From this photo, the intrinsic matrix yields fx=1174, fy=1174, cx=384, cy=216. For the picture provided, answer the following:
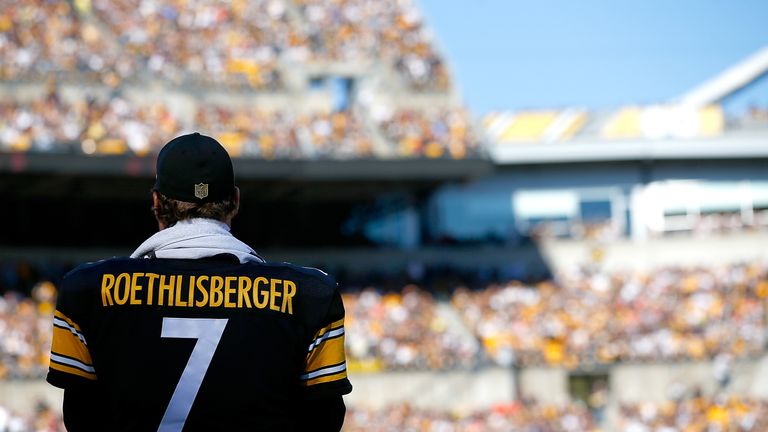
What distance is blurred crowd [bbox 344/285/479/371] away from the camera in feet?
72.4

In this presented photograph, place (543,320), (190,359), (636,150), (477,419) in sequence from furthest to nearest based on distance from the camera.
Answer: (636,150) < (543,320) < (477,419) < (190,359)

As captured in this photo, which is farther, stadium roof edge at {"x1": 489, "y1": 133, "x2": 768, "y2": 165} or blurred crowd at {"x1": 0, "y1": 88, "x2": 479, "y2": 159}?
stadium roof edge at {"x1": 489, "y1": 133, "x2": 768, "y2": 165}

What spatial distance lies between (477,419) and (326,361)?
60.4 feet

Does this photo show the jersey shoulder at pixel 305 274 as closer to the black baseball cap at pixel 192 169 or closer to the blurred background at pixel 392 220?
the black baseball cap at pixel 192 169

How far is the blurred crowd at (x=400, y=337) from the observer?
72.4ft

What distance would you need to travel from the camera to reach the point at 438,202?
29969 mm

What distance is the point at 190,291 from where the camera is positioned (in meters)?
2.49

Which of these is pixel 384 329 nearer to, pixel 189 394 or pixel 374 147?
pixel 374 147

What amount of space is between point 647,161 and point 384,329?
464 inches

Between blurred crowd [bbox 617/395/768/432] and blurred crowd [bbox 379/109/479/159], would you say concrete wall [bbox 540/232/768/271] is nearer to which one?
blurred crowd [bbox 379/109/479/159]

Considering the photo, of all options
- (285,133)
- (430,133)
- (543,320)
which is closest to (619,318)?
(543,320)

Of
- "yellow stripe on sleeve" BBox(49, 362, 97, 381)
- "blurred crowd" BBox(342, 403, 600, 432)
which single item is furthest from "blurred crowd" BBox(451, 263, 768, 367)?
"yellow stripe on sleeve" BBox(49, 362, 97, 381)

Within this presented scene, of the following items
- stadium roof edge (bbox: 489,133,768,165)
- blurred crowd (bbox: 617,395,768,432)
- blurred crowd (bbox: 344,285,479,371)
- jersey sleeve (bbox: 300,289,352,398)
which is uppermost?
stadium roof edge (bbox: 489,133,768,165)

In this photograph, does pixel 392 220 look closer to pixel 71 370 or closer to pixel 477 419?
pixel 477 419
